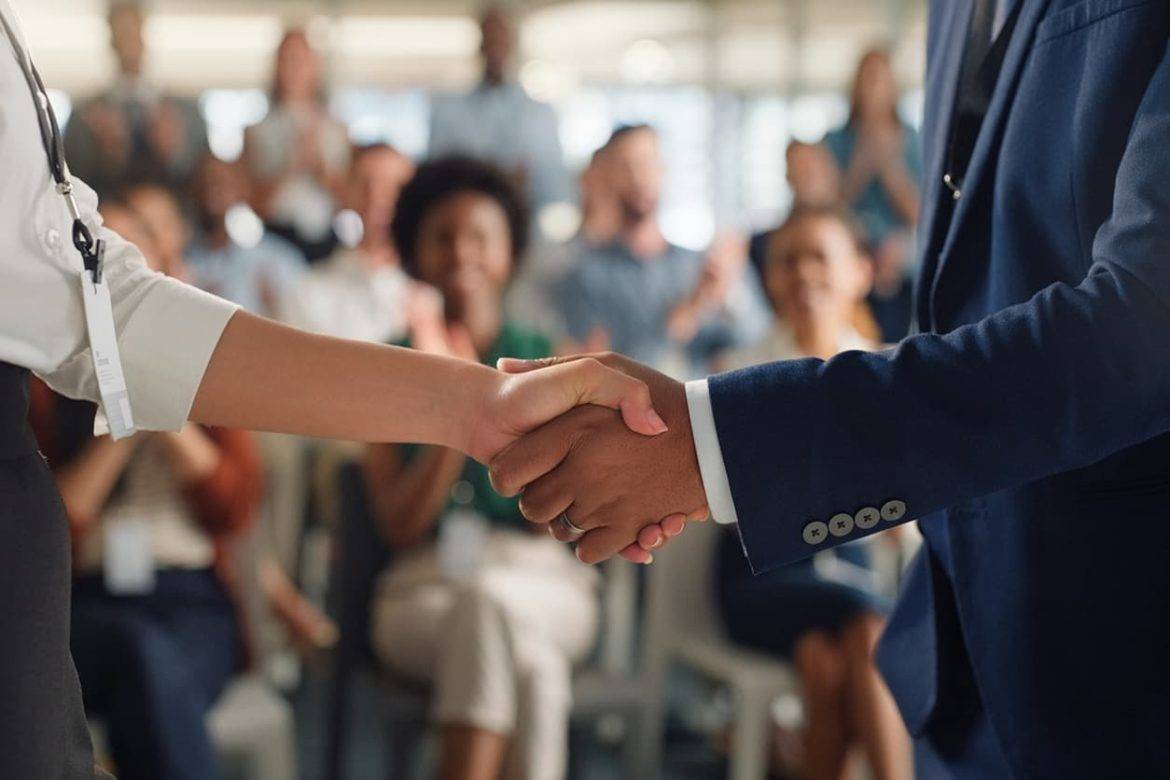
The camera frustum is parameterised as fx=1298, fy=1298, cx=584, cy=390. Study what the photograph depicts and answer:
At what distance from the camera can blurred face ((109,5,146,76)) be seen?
20.0 ft

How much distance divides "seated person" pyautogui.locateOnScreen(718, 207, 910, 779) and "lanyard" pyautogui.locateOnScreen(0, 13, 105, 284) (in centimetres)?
191

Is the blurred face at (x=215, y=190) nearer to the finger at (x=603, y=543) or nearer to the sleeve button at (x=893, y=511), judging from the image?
the finger at (x=603, y=543)

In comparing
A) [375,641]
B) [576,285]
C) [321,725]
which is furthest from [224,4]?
[375,641]

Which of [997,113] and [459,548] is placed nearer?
[997,113]

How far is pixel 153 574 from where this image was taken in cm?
289

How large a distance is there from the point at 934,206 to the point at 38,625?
3.15 ft

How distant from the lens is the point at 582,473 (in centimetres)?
150

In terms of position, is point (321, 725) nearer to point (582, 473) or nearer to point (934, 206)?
point (582, 473)

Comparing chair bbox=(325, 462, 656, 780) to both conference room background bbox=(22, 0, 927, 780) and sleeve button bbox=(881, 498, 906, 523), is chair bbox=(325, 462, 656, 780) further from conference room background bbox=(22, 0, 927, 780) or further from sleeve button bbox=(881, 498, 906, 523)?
sleeve button bbox=(881, 498, 906, 523)

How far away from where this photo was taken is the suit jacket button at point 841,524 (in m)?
1.22

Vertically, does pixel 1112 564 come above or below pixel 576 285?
below

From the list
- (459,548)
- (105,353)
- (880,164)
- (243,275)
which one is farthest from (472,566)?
(880,164)

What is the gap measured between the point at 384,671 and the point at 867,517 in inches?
77.8

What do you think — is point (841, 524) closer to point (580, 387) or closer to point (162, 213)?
point (580, 387)
